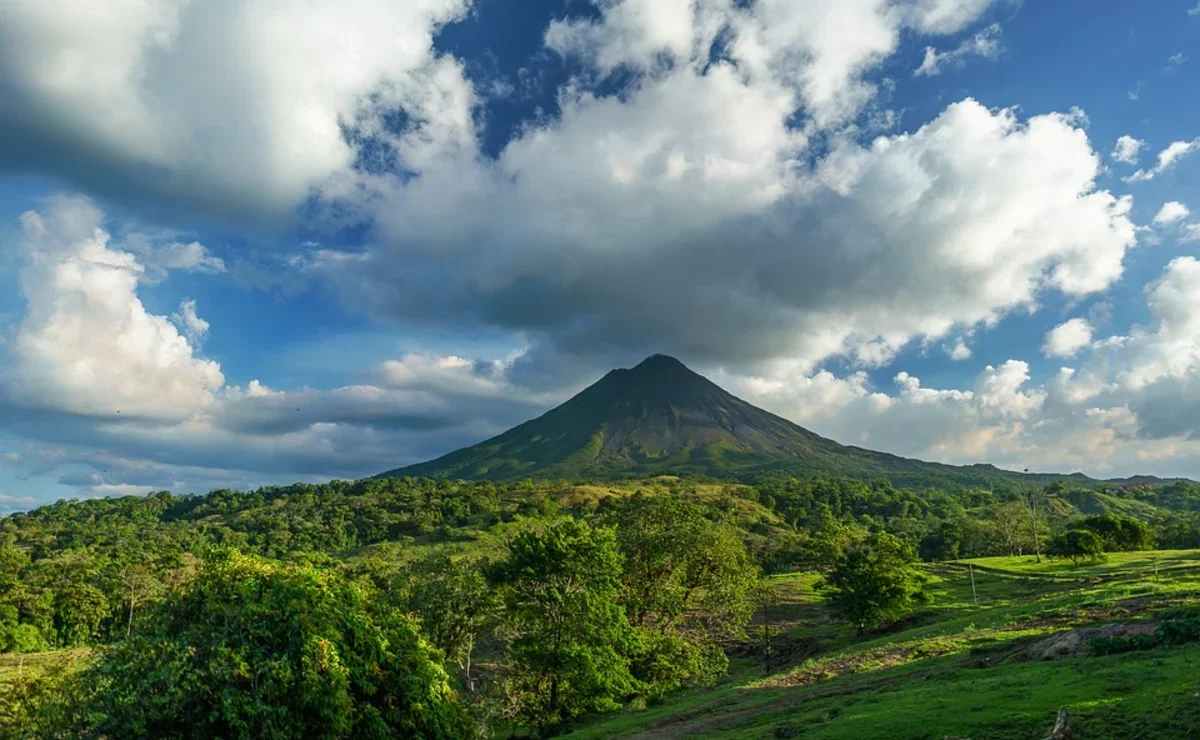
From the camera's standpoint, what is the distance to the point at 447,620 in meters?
43.6

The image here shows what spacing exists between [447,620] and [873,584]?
110 ft

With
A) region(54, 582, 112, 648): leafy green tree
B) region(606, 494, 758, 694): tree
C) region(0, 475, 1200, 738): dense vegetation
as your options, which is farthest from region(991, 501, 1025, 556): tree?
region(54, 582, 112, 648): leafy green tree

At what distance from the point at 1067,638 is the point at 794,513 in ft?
491

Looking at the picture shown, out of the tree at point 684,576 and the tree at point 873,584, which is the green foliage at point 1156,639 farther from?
the tree at point 873,584

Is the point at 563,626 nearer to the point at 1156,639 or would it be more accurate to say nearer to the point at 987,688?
the point at 987,688

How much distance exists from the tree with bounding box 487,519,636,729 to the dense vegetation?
0.10m

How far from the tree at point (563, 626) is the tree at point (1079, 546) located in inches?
2645

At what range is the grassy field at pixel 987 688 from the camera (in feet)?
49.0

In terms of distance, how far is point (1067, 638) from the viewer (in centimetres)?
2386

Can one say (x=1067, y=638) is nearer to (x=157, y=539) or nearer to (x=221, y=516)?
(x=157, y=539)

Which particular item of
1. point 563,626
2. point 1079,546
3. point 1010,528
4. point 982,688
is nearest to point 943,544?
point 1010,528

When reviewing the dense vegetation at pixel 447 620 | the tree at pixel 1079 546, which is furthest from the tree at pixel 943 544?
the tree at pixel 1079 546

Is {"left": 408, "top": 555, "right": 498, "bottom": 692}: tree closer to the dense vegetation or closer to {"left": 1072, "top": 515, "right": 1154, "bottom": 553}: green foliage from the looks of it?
the dense vegetation

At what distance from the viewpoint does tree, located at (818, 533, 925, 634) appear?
2036 inches
